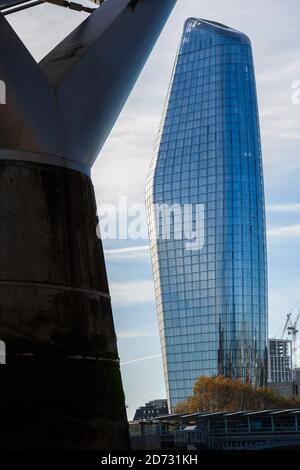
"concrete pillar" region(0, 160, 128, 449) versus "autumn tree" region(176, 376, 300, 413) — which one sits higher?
"autumn tree" region(176, 376, 300, 413)

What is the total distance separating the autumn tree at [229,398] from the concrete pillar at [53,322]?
16251 cm

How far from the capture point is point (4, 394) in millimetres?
15531

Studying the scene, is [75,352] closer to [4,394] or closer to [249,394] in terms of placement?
[4,394]

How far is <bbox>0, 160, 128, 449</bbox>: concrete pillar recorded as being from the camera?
15656mm

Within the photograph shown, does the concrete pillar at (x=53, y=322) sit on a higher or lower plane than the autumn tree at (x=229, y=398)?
lower

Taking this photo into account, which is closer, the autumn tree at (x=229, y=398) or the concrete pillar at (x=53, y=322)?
the concrete pillar at (x=53, y=322)

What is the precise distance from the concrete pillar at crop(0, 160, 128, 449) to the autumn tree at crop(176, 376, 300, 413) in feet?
533

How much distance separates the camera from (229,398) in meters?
183

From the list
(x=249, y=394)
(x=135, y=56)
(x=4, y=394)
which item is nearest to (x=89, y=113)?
(x=135, y=56)

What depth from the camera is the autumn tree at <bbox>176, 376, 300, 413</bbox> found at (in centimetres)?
18112

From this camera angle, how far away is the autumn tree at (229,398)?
181 metres

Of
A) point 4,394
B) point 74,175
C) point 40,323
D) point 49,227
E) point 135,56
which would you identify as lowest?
point 4,394

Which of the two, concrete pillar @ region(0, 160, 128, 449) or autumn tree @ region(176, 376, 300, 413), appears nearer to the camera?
concrete pillar @ region(0, 160, 128, 449)

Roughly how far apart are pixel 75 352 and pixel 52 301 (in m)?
0.90
